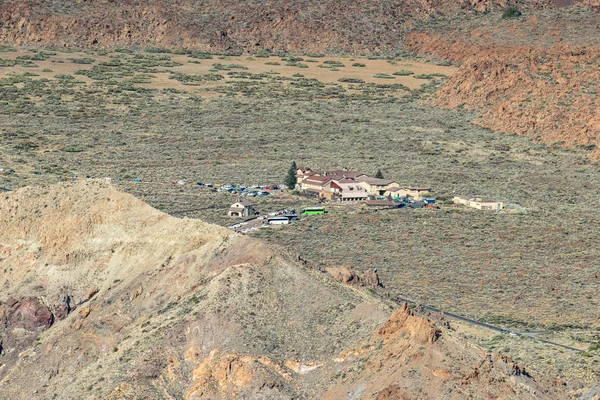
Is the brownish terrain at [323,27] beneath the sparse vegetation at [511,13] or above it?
beneath

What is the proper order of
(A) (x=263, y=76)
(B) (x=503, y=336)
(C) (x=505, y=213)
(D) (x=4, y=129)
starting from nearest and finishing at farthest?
(B) (x=503, y=336) < (C) (x=505, y=213) < (D) (x=4, y=129) < (A) (x=263, y=76)

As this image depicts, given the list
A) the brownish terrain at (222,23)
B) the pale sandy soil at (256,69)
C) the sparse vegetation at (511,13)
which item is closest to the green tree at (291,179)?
the pale sandy soil at (256,69)

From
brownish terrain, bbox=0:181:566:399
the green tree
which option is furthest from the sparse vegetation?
brownish terrain, bbox=0:181:566:399

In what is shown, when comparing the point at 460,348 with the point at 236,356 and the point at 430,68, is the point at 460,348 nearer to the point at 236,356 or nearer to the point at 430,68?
the point at 236,356

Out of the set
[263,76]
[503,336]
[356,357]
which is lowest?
[263,76]

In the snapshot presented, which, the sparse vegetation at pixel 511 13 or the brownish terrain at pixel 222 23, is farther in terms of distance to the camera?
the sparse vegetation at pixel 511 13

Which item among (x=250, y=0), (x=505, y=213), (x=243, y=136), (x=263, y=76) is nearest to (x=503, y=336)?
(x=505, y=213)

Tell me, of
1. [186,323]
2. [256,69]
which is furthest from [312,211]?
[256,69]

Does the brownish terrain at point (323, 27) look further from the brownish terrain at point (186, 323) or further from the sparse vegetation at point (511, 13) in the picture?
the brownish terrain at point (186, 323)
